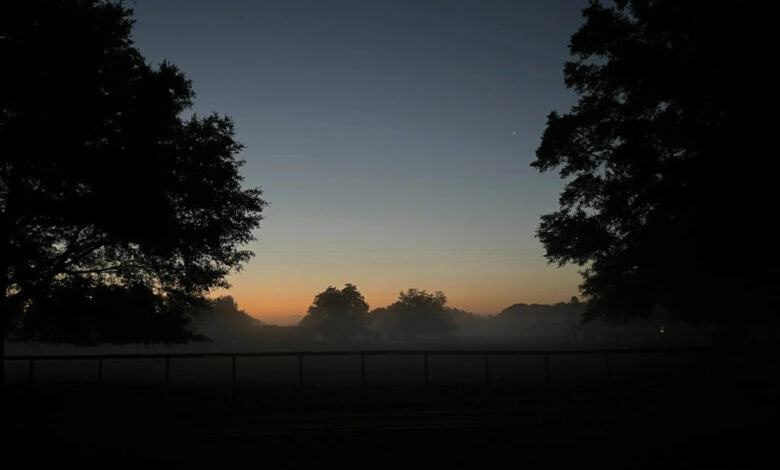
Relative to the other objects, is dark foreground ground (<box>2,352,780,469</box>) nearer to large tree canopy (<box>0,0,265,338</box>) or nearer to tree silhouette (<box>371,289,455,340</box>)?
large tree canopy (<box>0,0,265,338</box>)

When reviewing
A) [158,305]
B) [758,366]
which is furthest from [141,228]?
[758,366]

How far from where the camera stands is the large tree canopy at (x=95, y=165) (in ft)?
46.9

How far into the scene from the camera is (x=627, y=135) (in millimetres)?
15430

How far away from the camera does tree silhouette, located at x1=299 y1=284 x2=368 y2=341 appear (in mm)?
109750

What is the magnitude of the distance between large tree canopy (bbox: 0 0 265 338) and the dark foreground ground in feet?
12.4

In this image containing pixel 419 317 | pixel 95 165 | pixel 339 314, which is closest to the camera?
pixel 95 165

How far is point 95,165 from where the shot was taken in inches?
571

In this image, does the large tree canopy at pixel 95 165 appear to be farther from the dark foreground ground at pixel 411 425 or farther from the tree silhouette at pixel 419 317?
the tree silhouette at pixel 419 317

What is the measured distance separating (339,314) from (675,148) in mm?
101736

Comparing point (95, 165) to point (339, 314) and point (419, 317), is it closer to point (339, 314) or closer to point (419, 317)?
point (339, 314)

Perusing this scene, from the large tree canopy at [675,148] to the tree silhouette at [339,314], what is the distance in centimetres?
9260

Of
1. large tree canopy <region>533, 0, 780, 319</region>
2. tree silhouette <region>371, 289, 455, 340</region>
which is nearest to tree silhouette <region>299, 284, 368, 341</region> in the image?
tree silhouette <region>371, 289, 455, 340</region>

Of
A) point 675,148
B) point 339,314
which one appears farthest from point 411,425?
point 339,314

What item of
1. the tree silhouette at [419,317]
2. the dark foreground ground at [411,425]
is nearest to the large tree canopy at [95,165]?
the dark foreground ground at [411,425]
